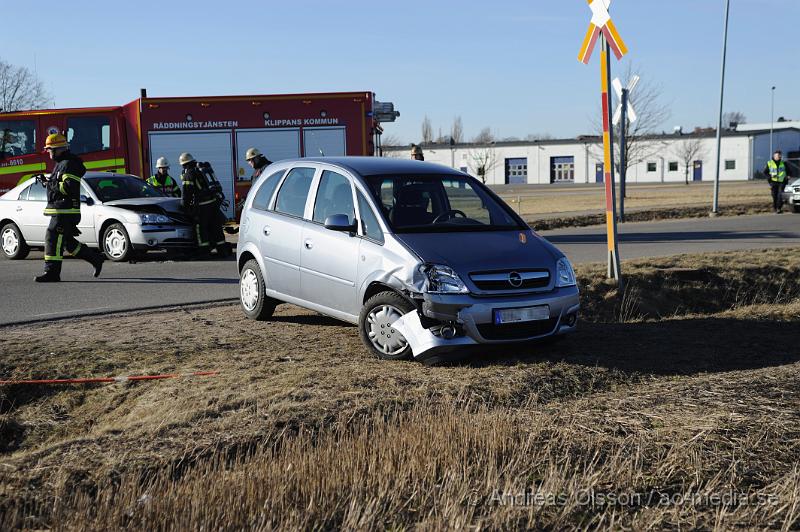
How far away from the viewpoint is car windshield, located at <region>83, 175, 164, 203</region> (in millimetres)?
15867

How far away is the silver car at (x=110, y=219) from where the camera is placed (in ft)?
50.1

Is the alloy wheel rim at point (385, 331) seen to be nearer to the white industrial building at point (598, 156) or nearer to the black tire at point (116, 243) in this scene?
the black tire at point (116, 243)

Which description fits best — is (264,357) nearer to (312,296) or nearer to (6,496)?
(312,296)

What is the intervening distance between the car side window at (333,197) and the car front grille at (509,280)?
4.86 ft

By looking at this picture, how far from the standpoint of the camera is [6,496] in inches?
167

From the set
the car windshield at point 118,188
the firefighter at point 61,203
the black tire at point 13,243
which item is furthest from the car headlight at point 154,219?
the black tire at point 13,243

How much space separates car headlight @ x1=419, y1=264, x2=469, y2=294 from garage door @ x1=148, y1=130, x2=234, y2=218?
40.8 feet

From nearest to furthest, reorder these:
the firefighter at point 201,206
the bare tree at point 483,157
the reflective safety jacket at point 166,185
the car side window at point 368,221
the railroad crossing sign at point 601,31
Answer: the car side window at point 368,221 → the railroad crossing sign at point 601,31 → the firefighter at point 201,206 → the reflective safety jacket at point 166,185 → the bare tree at point 483,157

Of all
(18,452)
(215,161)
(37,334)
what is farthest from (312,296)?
(215,161)

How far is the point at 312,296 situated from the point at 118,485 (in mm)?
3978

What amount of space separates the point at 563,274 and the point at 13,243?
39.9ft

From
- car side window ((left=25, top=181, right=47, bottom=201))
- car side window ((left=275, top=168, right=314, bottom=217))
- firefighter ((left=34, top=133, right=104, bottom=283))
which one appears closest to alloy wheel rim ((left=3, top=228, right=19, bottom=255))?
car side window ((left=25, top=181, right=47, bottom=201))

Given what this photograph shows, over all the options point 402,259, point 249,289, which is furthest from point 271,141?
point 402,259

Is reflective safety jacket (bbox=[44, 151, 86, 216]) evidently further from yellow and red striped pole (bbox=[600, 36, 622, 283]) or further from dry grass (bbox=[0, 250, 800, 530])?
yellow and red striped pole (bbox=[600, 36, 622, 283])
